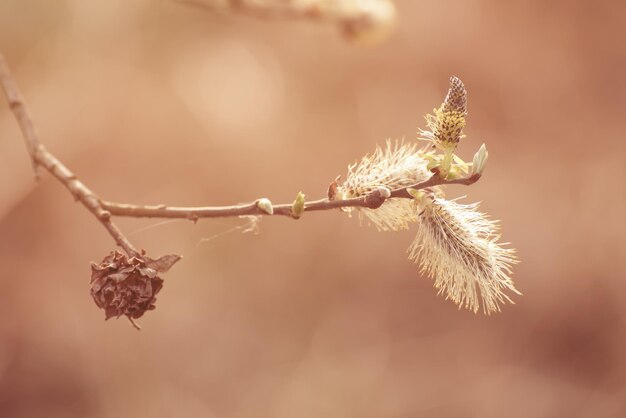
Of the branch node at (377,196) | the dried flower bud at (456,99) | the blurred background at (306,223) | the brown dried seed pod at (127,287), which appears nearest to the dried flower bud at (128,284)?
the brown dried seed pod at (127,287)

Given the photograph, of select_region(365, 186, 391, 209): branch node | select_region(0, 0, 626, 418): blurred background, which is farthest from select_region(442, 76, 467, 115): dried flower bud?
select_region(0, 0, 626, 418): blurred background

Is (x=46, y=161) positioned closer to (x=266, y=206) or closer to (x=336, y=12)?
(x=266, y=206)

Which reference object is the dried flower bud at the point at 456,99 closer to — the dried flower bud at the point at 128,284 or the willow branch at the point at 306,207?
the willow branch at the point at 306,207

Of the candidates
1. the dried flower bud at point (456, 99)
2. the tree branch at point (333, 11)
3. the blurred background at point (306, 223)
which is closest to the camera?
the dried flower bud at point (456, 99)

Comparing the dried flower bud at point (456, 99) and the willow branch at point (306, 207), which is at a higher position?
the dried flower bud at point (456, 99)

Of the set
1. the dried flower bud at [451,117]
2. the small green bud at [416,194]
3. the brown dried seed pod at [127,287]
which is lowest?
the brown dried seed pod at [127,287]

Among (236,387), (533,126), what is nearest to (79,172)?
(236,387)

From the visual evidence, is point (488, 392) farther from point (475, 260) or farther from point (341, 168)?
point (475, 260)

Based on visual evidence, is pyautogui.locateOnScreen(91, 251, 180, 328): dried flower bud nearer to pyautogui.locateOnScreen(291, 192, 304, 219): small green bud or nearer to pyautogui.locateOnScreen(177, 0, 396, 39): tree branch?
pyautogui.locateOnScreen(291, 192, 304, 219): small green bud
